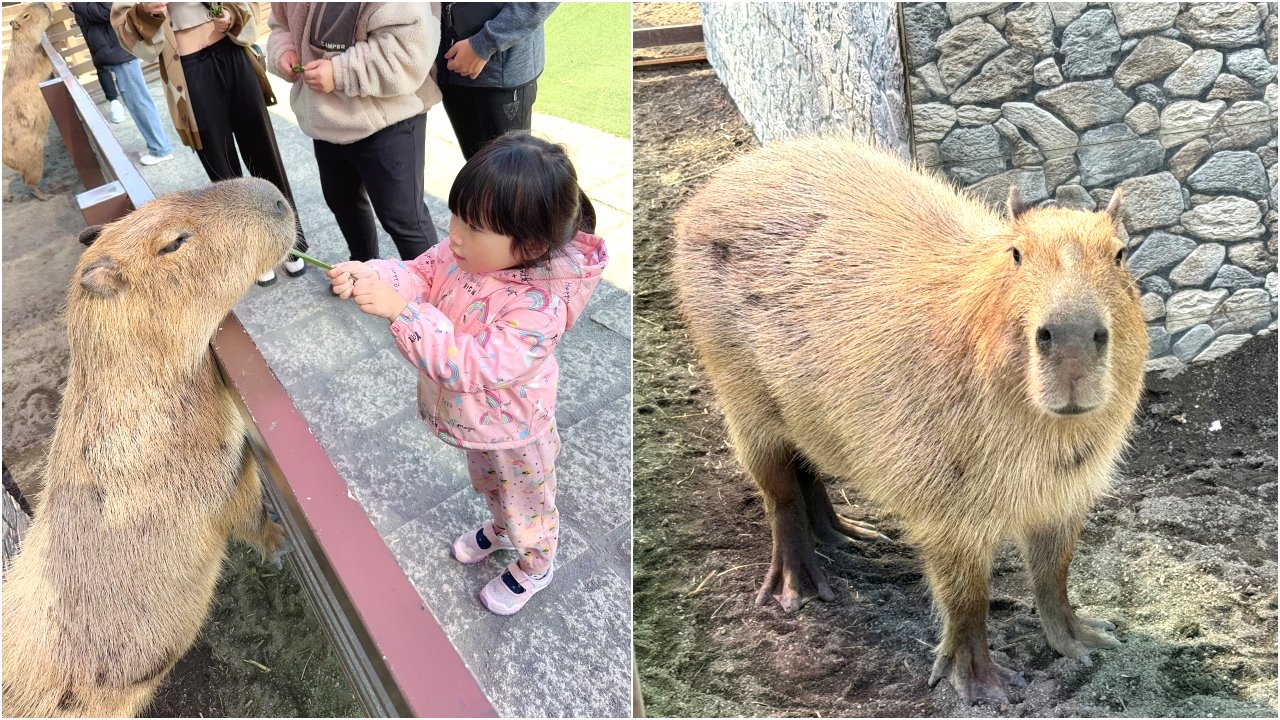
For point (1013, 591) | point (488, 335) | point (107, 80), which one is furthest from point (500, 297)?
point (107, 80)

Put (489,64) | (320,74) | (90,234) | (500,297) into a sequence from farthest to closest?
(489,64)
(320,74)
(90,234)
(500,297)

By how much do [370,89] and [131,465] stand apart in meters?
1.27

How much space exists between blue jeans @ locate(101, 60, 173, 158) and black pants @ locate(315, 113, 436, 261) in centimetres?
303

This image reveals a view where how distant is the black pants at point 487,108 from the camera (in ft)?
10.2

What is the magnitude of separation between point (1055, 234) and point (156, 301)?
220cm

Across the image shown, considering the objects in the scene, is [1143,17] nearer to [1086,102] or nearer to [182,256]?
[1086,102]

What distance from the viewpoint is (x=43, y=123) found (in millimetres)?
6215

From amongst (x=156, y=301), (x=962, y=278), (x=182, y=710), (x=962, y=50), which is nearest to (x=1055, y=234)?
(x=962, y=278)

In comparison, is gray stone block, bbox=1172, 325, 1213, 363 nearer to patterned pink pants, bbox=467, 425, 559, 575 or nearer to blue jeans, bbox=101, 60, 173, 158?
patterned pink pants, bbox=467, 425, 559, 575

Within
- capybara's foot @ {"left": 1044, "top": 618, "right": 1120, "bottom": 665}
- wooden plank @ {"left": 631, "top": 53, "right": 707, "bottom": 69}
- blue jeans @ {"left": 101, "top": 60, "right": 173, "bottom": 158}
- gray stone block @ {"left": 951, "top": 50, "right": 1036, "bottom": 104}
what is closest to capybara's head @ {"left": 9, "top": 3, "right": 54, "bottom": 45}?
blue jeans @ {"left": 101, "top": 60, "right": 173, "bottom": 158}

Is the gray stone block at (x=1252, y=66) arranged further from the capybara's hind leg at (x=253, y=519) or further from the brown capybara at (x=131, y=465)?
the capybara's hind leg at (x=253, y=519)

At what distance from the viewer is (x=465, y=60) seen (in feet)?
9.56

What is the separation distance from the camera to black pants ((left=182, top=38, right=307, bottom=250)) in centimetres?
347

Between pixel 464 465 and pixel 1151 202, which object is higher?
pixel 1151 202
